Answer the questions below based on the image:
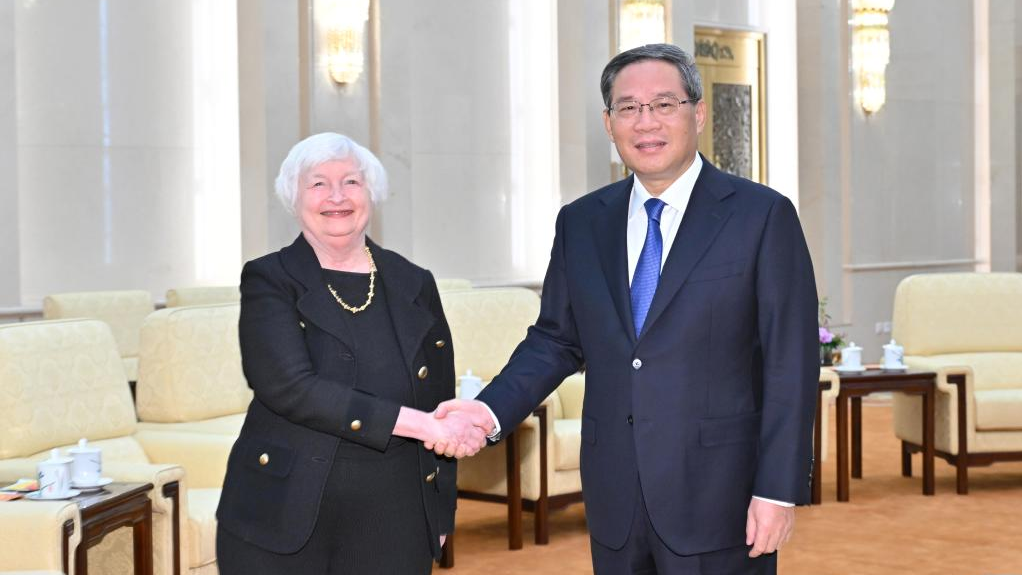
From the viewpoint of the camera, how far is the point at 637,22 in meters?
10.2

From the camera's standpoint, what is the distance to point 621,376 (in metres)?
2.55

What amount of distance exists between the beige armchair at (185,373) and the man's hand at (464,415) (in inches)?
93.0

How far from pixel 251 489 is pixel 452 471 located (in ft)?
1.48

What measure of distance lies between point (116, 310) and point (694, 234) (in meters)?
5.65

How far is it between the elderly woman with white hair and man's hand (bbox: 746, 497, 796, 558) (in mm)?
637

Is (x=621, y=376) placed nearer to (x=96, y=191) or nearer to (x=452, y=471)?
(x=452, y=471)

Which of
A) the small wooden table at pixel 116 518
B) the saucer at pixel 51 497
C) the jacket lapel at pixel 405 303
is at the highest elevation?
the jacket lapel at pixel 405 303

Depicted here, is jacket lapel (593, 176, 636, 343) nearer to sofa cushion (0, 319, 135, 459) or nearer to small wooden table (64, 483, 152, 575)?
small wooden table (64, 483, 152, 575)

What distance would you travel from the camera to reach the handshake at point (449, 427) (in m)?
2.65

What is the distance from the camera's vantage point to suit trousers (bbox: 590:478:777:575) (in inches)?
98.2

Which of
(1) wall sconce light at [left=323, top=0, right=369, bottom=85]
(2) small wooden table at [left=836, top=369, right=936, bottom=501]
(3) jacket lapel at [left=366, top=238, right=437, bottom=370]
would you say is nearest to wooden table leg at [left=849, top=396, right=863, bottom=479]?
(2) small wooden table at [left=836, top=369, right=936, bottom=501]

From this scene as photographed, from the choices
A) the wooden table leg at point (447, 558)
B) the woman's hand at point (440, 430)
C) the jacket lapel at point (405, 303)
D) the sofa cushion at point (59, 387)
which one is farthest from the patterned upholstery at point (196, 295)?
the woman's hand at point (440, 430)

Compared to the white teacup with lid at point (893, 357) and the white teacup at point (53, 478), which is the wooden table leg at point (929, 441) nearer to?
the white teacup with lid at point (893, 357)

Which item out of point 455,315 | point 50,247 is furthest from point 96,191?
point 455,315
